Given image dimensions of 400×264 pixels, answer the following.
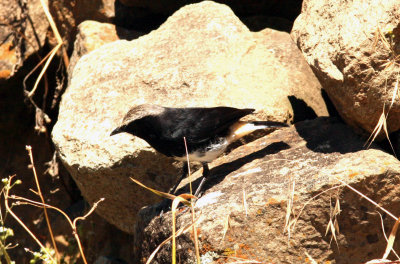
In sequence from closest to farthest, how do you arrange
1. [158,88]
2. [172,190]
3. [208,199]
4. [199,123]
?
1. [208,199]
2. [199,123]
3. [172,190]
4. [158,88]

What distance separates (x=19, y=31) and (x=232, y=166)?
12.3ft

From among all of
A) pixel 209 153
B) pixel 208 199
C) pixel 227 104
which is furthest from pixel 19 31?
pixel 208 199

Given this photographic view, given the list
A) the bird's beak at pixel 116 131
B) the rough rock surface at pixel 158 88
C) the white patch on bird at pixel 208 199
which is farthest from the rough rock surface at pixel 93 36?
the white patch on bird at pixel 208 199

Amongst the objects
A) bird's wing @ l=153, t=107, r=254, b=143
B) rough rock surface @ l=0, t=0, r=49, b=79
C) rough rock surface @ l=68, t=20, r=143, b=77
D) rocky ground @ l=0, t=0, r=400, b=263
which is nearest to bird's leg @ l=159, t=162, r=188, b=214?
rocky ground @ l=0, t=0, r=400, b=263

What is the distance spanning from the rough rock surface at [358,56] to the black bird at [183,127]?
2.88 feet

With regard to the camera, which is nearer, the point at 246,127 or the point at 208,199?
the point at 208,199

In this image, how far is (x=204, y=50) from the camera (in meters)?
6.73

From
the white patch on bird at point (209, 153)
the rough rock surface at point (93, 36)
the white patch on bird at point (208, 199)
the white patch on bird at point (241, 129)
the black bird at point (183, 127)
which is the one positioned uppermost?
the rough rock surface at point (93, 36)

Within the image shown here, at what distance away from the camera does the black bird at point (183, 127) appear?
5.60 meters

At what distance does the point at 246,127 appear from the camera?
5.84m

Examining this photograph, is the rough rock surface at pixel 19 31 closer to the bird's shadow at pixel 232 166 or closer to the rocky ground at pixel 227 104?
the rocky ground at pixel 227 104

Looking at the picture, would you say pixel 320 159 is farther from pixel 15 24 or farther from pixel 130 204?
pixel 15 24

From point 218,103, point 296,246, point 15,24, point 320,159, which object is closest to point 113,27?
point 15,24

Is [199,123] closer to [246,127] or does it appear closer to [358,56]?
[246,127]
